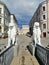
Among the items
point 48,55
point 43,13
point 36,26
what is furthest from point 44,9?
point 48,55

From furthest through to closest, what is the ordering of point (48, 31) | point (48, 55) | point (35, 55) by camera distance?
point (48, 31)
point (35, 55)
point (48, 55)

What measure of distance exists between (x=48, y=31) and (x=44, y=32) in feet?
4.58

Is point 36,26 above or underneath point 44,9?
underneath

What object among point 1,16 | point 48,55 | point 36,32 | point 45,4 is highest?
point 45,4

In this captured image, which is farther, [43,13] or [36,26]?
[43,13]

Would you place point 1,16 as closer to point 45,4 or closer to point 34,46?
point 45,4

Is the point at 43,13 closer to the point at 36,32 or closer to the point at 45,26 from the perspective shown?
the point at 45,26

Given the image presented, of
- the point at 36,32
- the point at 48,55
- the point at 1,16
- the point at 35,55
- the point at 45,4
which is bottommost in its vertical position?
the point at 35,55

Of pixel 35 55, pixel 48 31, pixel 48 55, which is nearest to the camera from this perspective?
pixel 48 55

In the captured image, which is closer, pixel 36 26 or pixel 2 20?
pixel 36 26

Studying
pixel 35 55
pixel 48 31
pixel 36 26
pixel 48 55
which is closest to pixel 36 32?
pixel 36 26

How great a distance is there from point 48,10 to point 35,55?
121 ft

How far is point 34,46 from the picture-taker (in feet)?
53.4

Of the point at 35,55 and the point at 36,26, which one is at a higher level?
the point at 36,26
